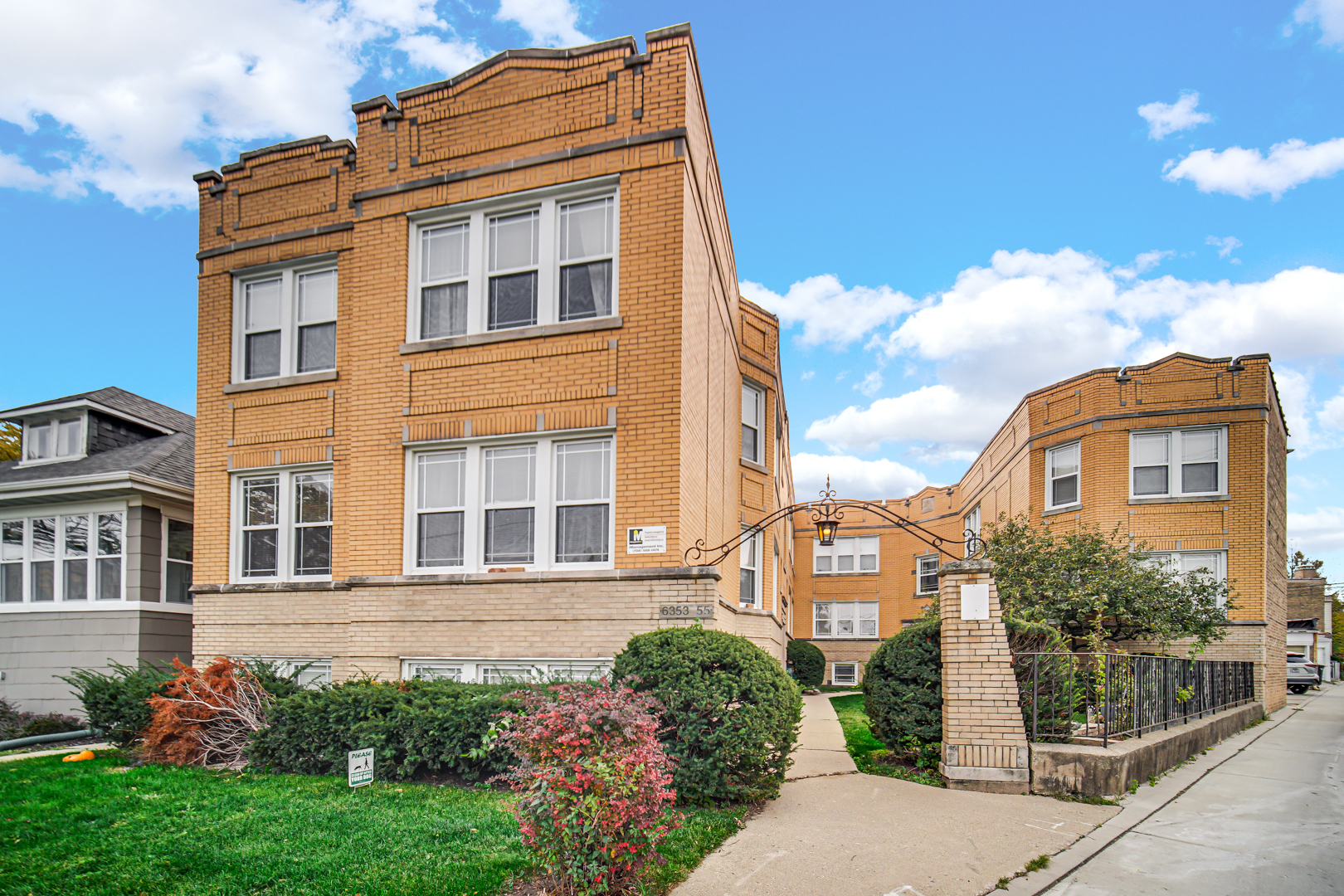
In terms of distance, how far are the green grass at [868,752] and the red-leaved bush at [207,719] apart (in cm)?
697

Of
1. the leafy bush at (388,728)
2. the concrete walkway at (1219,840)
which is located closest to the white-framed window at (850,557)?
the concrete walkway at (1219,840)

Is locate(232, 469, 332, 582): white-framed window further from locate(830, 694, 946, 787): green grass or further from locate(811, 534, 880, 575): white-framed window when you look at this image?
locate(811, 534, 880, 575): white-framed window

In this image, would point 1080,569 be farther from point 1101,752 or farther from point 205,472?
point 205,472

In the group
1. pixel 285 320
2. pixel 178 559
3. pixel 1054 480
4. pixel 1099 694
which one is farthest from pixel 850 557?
pixel 285 320

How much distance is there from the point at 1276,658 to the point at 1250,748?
10232 mm

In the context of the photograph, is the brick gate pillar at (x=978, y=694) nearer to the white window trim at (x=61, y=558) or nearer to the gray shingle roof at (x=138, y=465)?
the gray shingle roof at (x=138, y=465)

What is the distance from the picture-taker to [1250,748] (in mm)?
13516

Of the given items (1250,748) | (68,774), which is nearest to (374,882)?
(68,774)

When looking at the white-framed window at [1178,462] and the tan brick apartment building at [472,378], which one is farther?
the white-framed window at [1178,462]

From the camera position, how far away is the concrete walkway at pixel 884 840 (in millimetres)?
5488

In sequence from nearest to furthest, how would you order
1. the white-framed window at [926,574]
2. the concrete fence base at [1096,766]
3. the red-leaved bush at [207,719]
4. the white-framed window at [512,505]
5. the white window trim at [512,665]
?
the concrete fence base at [1096,766] < the red-leaved bush at [207,719] < the white window trim at [512,665] < the white-framed window at [512,505] < the white-framed window at [926,574]

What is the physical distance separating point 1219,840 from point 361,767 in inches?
304

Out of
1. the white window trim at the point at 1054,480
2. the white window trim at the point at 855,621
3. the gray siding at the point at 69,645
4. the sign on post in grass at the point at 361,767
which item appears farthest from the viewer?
the white window trim at the point at 855,621

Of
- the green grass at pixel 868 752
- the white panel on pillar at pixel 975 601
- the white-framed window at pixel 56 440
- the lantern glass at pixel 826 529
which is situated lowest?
the green grass at pixel 868 752
